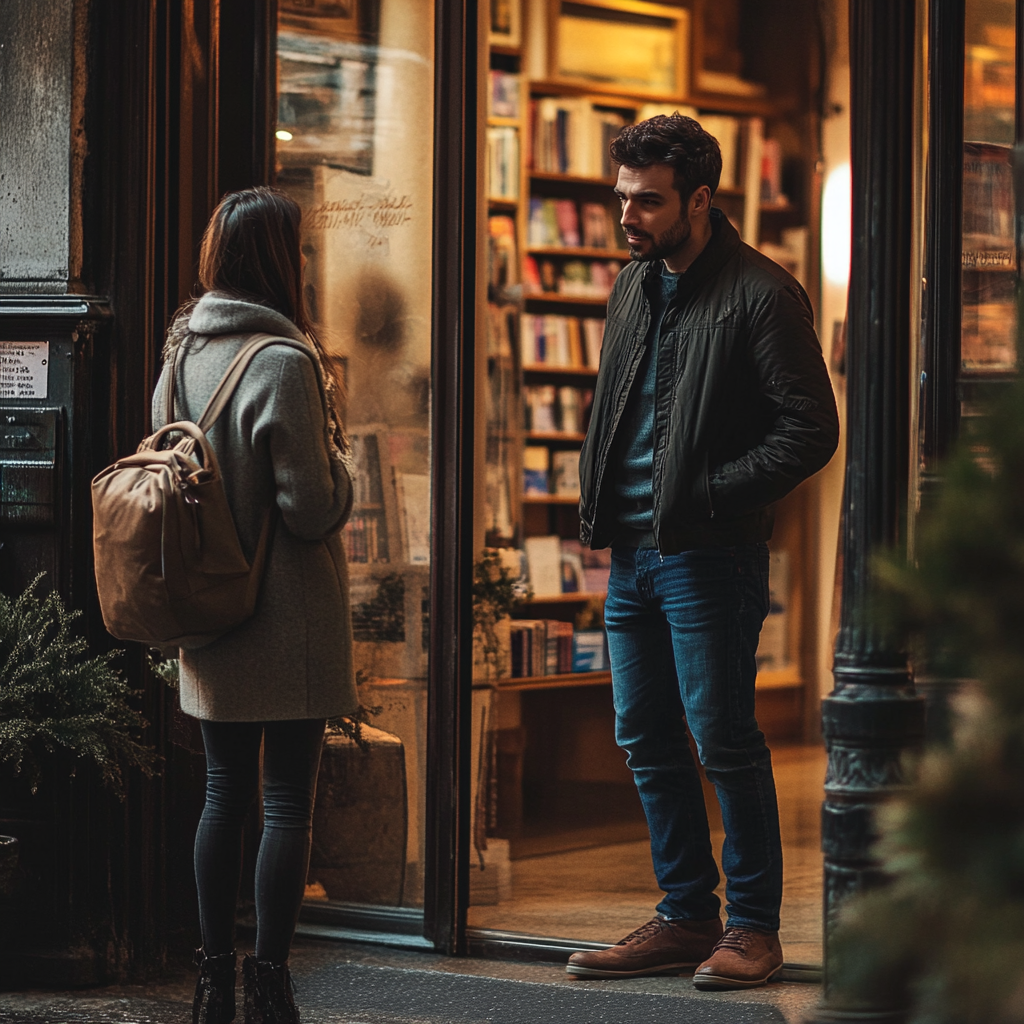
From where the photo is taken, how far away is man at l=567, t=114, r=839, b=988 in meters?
3.59

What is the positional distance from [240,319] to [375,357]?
123 centimetres

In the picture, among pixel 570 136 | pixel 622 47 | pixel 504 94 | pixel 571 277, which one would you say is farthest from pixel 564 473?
pixel 622 47

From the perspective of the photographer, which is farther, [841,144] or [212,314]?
[841,144]

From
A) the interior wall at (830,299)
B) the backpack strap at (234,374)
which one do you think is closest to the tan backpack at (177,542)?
the backpack strap at (234,374)

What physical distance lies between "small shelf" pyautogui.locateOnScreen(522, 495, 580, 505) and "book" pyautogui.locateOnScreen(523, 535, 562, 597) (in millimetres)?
159

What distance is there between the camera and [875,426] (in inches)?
103

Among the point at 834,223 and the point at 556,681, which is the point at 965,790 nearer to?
the point at 556,681

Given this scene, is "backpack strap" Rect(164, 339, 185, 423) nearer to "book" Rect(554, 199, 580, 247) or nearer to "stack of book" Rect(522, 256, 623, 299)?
"stack of book" Rect(522, 256, 623, 299)

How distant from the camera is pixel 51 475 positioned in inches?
161

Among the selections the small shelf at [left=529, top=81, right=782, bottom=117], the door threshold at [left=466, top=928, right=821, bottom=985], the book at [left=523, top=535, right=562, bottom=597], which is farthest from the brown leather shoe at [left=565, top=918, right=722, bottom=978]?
the small shelf at [left=529, top=81, right=782, bottom=117]

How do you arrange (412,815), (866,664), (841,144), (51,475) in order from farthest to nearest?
1. (841,144)
2. (412,815)
3. (51,475)
4. (866,664)

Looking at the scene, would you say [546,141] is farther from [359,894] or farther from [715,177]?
[359,894]

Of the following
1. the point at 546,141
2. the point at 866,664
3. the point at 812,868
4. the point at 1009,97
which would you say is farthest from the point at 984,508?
the point at 546,141

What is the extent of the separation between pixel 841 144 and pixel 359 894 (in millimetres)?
4808
